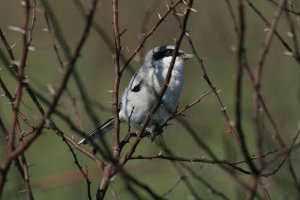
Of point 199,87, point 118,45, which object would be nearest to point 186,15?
point 118,45

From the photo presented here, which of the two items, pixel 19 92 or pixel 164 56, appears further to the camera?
pixel 164 56

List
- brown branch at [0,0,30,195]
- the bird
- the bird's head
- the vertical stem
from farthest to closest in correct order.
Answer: the bird's head < the bird < the vertical stem < brown branch at [0,0,30,195]

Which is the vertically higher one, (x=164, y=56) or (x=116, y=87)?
(x=164, y=56)

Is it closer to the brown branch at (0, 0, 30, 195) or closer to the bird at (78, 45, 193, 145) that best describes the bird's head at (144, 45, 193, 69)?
the bird at (78, 45, 193, 145)

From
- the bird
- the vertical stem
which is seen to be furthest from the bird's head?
the vertical stem

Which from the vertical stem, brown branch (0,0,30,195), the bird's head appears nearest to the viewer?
brown branch (0,0,30,195)

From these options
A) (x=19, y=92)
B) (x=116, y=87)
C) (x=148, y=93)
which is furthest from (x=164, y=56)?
(x=19, y=92)

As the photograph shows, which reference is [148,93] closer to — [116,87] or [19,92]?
[116,87]

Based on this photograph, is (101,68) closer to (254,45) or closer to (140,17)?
(140,17)

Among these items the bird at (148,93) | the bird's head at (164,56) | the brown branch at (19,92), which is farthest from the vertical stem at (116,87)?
the bird's head at (164,56)

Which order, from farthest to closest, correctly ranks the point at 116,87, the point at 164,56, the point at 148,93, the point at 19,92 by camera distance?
1. the point at 164,56
2. the point at 148,93
3. the point at 116,87
4. the point at 19,92

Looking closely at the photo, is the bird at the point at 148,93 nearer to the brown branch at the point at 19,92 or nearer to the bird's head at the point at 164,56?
the bird's head at the point at 164,56

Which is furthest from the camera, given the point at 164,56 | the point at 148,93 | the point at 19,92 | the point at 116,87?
the point at 164,56

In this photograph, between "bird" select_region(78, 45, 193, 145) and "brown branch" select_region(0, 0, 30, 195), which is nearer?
"brown branch" select_region(0, 0, 30, 195)
